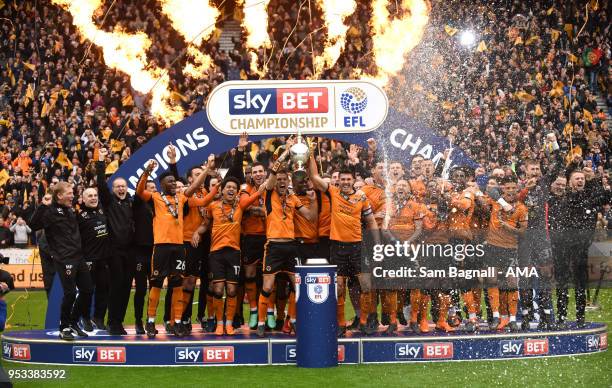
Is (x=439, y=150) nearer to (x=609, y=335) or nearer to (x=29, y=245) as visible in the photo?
(x=609, y=335)

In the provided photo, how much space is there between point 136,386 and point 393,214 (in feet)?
12.6

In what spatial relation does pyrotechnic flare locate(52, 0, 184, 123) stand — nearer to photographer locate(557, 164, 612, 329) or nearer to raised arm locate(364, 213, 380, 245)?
raised arm locate(364, 213, 380, 245)

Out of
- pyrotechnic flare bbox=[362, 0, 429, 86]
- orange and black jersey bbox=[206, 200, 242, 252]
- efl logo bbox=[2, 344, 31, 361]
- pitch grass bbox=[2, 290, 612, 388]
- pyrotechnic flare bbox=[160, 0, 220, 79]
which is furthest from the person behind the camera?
pyrotechnic flare bbox=[362, 0, 429, 86]

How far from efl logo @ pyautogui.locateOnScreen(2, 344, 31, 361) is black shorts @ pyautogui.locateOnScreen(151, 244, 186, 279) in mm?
1668

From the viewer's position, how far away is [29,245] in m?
23.0

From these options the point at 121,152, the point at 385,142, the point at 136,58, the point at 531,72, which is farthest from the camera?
the point at 531,72

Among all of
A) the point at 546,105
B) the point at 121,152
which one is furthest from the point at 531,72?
the point at 121,152

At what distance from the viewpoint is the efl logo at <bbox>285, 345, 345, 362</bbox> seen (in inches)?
472

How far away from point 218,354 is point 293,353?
2.75 ft

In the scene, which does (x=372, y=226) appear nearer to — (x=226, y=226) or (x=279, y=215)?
(x=279, y=215)

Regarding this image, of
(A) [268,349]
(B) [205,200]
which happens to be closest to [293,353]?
(A) [268,349]

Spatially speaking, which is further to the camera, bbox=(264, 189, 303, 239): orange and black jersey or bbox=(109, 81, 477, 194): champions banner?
bbox=(109, 81, 477, 194): champions banner

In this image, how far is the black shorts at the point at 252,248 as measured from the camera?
13125mm

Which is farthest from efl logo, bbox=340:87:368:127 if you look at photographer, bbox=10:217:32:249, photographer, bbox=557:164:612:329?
photographer, bbox=10:217:32:249
